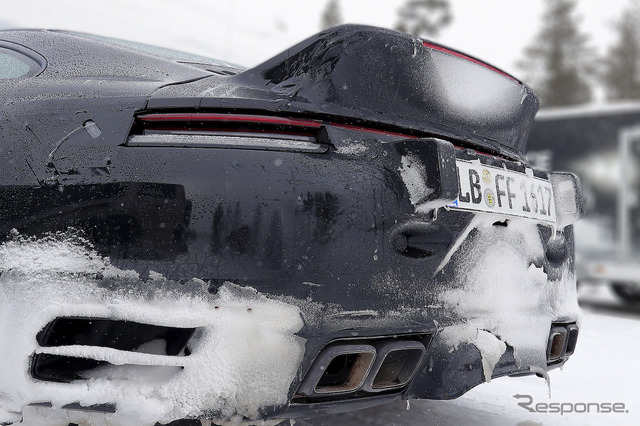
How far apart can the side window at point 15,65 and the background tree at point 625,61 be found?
45.6 metres

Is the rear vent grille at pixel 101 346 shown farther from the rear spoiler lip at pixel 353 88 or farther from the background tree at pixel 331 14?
the background tree at pixel 331 14

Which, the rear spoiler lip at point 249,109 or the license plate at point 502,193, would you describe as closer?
the rear spoiler lip at point 249,109

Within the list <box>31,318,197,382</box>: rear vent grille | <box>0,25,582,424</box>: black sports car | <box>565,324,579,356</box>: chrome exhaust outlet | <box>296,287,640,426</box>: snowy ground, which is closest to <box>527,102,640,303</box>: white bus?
<box>296,287,640,426</box>: snowy ground

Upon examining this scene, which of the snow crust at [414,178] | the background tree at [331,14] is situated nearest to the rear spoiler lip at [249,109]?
the snow crust at [414,178]

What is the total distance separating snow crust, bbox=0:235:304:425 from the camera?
54.3 inches

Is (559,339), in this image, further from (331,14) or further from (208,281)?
(331,14)

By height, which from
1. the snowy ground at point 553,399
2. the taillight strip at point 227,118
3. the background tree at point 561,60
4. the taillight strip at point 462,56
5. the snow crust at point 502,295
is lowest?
the snowy ground at point 553,399

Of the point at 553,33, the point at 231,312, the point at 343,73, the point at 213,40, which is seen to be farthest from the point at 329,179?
the point at 553,33

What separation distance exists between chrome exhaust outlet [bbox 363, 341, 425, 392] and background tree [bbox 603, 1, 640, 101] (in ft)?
149

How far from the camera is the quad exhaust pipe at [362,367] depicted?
1.45m

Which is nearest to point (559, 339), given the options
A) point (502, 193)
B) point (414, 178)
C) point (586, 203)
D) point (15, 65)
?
point (502, 193)

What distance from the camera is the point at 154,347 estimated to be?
4.68 ft

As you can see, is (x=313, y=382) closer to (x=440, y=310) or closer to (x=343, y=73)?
(x=440, y=310)

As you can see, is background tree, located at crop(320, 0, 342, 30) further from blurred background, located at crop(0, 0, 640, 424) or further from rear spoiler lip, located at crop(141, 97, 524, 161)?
rear spoiler lip, located at crop(141, 97, 524, 161)
